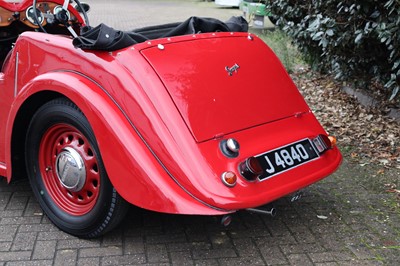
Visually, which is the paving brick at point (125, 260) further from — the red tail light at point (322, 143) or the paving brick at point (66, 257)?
the red tail light at point (322, 143)

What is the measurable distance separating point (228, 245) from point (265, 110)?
0.90 meters

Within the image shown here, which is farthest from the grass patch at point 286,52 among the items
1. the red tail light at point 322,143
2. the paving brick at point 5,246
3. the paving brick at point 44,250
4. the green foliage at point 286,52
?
the paving brick at point 5,246

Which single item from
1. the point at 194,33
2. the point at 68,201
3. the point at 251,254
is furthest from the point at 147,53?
the point at 251,254

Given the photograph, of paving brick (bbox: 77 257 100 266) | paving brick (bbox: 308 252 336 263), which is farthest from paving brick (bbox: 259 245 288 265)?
paving brick (bbox: 77 257 100 266)

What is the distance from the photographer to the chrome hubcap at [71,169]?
2.96 metres

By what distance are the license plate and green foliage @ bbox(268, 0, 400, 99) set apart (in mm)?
1704

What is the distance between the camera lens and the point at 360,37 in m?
4.62

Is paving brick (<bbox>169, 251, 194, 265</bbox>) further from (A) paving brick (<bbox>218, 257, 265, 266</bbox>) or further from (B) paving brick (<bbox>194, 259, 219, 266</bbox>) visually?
(A) paving brick (<bbox>218, 257, 265, 266</bbox>)

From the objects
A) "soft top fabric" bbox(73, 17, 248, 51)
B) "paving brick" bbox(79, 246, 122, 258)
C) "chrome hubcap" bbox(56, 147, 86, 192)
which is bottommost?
"paving brick" bbox(79, 246, 122, 258)

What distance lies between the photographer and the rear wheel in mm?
2834

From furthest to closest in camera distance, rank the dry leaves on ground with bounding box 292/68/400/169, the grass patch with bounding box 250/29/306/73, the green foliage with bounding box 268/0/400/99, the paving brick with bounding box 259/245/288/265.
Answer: the grass patch with bounding box 250/29/306/73 → the dry leaves on ground with bounding box 292/68/400/169 → the green foliage with bounding box 268/0/400/99 → the paving brick with bounding box 259/245/288/265

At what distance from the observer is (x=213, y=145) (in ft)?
8.89

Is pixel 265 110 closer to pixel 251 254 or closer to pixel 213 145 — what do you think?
pixel 213 145

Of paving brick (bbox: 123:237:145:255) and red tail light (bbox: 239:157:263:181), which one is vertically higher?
red tail light (bbox: 239:157:263:181)
